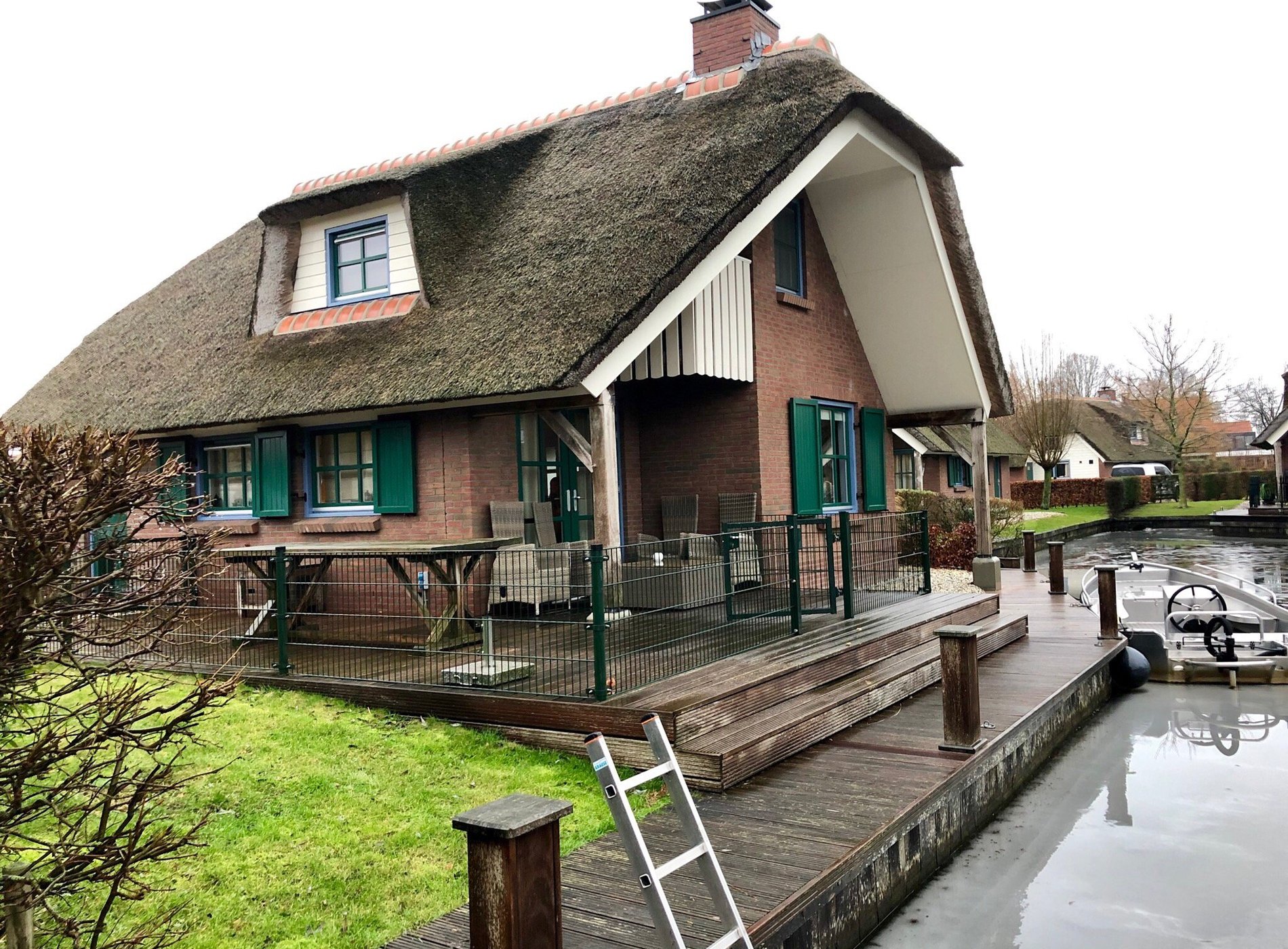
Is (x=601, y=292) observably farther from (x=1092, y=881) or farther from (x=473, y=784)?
(x=1092, y=881)

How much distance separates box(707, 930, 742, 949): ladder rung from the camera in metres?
3.55

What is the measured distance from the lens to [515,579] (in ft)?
29.3

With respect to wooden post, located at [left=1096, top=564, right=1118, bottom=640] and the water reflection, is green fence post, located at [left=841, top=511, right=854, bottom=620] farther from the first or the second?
wooden post, located at [left=1096, top=564, right=1118, bottom=640]

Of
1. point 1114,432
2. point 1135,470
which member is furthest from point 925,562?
point 1114,432

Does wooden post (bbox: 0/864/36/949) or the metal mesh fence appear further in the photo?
the metal mesh fence

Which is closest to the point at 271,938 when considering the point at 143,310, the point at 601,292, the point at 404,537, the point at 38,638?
the point at 38,638

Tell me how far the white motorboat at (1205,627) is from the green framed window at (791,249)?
521cm

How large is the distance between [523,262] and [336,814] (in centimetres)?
634

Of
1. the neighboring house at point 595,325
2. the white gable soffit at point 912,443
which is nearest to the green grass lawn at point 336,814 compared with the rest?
the neighboring house at point 595,325

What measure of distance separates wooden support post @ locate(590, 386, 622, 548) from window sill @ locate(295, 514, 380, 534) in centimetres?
348

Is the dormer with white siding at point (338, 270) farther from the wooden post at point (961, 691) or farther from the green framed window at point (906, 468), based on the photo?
the green framed window at point (906, 468)

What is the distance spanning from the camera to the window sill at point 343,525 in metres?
10.7

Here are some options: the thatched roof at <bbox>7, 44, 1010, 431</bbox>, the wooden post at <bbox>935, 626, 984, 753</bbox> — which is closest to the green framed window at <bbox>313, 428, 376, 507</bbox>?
the thatched roof at <bbox>7, 44, 1010, 431</bbox>

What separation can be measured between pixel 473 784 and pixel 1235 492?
51344mm
